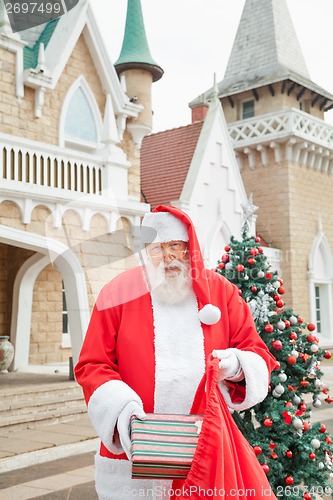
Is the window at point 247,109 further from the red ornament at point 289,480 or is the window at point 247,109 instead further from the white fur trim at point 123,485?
the white fur trim at point 123,485

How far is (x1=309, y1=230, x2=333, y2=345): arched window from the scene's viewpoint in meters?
17.8

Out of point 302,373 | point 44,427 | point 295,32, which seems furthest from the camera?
point 295,32

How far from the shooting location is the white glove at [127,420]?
2199 mm

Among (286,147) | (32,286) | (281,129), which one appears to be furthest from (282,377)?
(281,129)

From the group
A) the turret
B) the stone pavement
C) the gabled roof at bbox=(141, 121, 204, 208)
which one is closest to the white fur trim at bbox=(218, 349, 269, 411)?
the stone pavement

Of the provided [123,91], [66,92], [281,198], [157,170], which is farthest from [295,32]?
[66,92]

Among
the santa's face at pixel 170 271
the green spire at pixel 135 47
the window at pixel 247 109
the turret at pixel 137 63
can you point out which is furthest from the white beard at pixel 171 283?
the window at pixel 247 109

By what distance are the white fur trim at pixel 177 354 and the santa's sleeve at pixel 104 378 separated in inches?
7.0

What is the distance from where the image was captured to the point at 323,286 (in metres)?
18.3

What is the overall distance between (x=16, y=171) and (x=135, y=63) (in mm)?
5729

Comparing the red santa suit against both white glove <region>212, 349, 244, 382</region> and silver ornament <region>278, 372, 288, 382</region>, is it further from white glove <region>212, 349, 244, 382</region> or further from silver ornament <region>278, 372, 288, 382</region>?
silver ornament <region>278, 372, 288, 382</region>

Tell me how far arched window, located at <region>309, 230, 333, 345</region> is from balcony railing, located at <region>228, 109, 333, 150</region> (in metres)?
3.08

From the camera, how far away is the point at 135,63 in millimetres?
12625

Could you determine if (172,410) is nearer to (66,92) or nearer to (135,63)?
(66,92)
